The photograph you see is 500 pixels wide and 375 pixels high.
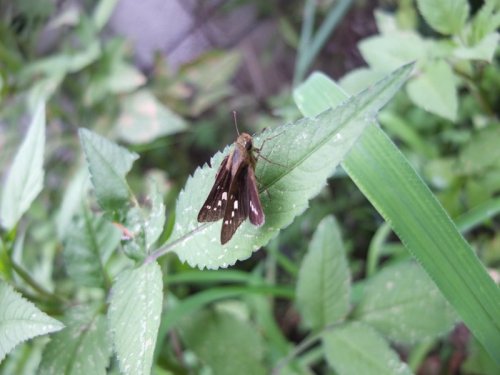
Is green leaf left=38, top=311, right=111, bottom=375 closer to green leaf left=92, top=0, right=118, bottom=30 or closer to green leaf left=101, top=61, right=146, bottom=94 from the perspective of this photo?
green leaf left=101, top=61, right=146, bottom=94

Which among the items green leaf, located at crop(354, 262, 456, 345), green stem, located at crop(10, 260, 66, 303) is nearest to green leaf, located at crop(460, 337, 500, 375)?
green leaf, located at crop(354, 262, 456, 345)

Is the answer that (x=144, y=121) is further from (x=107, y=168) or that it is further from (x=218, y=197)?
(x=218, y=197)

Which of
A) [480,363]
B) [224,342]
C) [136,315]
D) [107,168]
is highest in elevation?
[107,168]

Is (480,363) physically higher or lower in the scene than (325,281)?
lower

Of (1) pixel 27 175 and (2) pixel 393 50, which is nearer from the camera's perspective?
(1) pixel 27 175

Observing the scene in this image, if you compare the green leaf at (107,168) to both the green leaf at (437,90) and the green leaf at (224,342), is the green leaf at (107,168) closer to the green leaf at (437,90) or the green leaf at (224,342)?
the green leaf at (224,342)

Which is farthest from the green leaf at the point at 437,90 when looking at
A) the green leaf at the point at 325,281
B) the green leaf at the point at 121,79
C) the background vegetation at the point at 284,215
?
the green leaf at the point at 121,79

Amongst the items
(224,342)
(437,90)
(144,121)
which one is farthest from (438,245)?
(144,121)
